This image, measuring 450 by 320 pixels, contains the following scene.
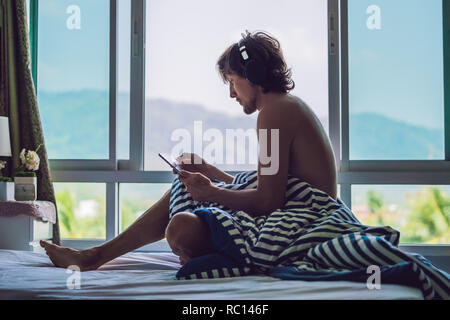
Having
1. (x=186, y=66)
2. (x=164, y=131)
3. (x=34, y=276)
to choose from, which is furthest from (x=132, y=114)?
(x=34, y=276)

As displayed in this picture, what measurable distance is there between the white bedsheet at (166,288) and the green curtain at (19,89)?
1.38 meters

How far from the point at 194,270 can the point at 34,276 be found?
0.42m

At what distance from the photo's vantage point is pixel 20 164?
2.71 meters

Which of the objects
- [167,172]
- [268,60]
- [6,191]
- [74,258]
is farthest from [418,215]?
[6,191]

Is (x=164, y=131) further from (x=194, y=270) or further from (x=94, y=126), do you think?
(x=194, y=270)

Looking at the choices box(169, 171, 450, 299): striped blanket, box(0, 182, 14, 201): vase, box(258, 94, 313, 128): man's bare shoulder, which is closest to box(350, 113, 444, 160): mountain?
box(258, 94, 313, 128): man's bare shoulder

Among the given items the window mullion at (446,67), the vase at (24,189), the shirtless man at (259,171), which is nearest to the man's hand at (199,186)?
the shirtless man at (259,171)

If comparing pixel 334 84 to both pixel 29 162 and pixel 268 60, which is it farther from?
pixel 29 162

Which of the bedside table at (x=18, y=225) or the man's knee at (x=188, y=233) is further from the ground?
the man's knee at (x=188, y=233)

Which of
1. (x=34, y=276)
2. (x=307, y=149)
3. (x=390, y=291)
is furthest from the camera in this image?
(x=307, y=149)

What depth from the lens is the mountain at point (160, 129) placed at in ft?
8.80

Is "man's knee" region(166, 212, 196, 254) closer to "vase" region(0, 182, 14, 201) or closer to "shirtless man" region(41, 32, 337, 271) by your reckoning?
"shirtless man" region(41, 32, 337, 271)

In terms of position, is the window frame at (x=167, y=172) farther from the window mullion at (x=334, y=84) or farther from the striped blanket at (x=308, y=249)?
the striped blanket at (x=308, y=249)

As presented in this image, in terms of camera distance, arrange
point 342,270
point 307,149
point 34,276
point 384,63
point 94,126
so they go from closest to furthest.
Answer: point 342,270
point 34,276
point 307,149
point 384,63
point 94,126
